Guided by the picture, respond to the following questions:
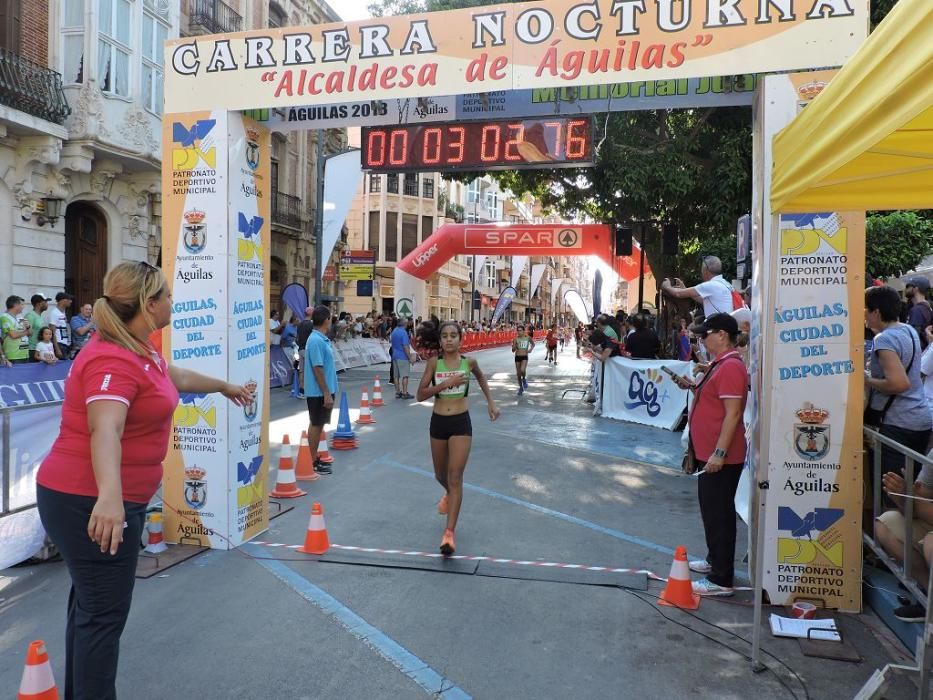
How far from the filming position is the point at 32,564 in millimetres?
5004

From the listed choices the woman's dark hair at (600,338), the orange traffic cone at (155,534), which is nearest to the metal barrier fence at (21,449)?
the orange traffic cone at (155,534)

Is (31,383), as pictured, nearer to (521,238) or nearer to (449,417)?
(449,417)

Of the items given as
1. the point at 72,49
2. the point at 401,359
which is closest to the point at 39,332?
the point at 401,359

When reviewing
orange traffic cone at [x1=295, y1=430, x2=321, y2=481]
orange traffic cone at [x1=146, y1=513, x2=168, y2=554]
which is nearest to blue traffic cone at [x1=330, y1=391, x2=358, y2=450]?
orange traffic cone at [x1=295, y1=430, x2=321, y2=481]

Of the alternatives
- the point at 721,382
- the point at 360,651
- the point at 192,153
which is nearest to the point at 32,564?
the point at 360,651

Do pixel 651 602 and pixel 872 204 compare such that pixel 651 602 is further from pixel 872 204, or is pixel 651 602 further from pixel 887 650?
pixel 872 204

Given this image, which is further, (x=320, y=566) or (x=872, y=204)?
(x=320, y=566)

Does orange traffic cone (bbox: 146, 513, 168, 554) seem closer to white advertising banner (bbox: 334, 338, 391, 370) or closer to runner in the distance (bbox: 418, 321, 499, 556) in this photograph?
runner in the distance (bbox: 418, 321, 499, 556)

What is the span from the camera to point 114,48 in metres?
15.8

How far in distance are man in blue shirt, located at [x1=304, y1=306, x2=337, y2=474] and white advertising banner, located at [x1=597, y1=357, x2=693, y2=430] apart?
6.72 metres

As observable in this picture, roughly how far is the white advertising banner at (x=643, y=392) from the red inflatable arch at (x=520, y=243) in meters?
5.76

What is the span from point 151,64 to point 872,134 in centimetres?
1855

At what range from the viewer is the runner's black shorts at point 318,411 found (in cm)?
772

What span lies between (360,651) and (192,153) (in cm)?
392
